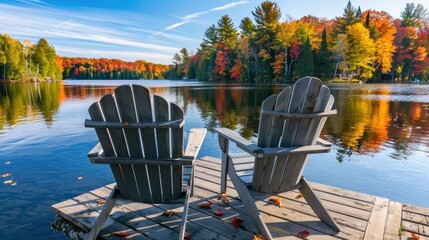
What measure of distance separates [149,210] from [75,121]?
9.39m

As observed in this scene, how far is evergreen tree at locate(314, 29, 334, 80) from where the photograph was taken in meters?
36.7

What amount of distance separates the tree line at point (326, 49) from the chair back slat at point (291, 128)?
35682mm

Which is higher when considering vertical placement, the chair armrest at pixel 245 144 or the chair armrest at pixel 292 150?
the chair armrest at pixel 245 144

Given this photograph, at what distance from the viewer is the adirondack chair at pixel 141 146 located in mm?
1834

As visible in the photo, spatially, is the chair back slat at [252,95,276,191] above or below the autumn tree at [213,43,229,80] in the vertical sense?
below

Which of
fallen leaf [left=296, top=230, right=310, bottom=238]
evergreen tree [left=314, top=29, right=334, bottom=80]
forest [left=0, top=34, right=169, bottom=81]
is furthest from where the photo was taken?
forest [left=0, top=34, right=169, bottom=81]

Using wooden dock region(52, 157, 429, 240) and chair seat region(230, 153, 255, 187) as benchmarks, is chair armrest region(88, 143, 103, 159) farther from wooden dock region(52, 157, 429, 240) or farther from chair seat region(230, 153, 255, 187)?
chair seat region(230, 153, 255, 187)

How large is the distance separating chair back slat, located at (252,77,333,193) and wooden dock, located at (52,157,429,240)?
0.45 metres

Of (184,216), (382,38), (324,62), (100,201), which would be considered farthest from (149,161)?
(382,38)

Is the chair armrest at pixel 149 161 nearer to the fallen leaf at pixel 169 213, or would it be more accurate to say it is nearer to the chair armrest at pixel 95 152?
the chair armrest at pixel 95 152

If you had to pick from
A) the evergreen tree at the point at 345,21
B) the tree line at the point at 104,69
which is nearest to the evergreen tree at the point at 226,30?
the evergreen tree at the point at 345,21

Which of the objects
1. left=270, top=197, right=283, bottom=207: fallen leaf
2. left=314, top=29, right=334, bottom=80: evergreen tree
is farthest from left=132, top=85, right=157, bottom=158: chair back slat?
left=314, top=29, right=334, bottom=80: evergreen tree

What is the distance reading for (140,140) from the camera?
1.93 m

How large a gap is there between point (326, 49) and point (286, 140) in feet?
128
